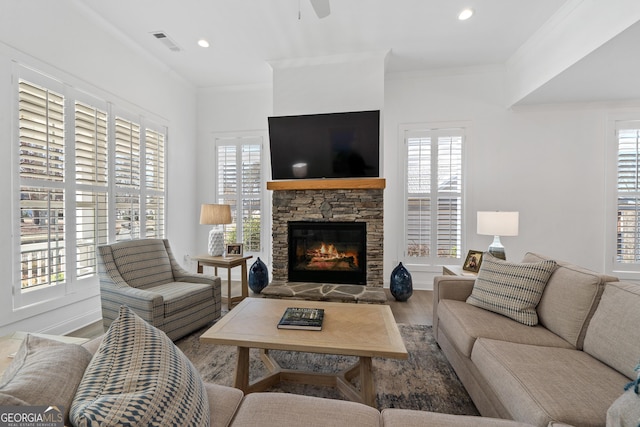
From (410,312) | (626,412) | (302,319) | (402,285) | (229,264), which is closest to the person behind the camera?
(626,412)

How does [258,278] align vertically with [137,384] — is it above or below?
below

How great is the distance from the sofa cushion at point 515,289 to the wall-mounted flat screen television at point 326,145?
5.70ft

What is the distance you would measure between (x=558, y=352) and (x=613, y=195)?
335 cm

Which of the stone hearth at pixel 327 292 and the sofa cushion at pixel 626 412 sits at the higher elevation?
the sofa cushion at pixel 626 412

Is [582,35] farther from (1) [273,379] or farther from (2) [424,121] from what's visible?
(1) [273,379]

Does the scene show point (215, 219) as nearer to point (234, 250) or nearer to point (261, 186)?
point (234, 250)

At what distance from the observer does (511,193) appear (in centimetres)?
370

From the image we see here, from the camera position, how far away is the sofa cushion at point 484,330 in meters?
1.61

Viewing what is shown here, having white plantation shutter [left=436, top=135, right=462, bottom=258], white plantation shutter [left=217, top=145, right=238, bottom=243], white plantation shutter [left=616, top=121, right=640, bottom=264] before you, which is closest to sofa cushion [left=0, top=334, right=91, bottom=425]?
white plantation shutter [left=217, top=145, right=238, bottom=243]

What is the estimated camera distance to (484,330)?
167 centimetres

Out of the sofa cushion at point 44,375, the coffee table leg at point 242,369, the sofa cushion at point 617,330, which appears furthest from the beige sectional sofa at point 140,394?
the sofa cushion at point 617,330

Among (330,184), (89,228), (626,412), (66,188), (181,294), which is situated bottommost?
(181,294)

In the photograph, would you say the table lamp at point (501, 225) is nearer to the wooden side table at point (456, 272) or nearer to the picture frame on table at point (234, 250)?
the wooden side table at point (456, 272)

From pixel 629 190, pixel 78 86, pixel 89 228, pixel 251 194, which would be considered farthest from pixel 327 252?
pixel 629 190
